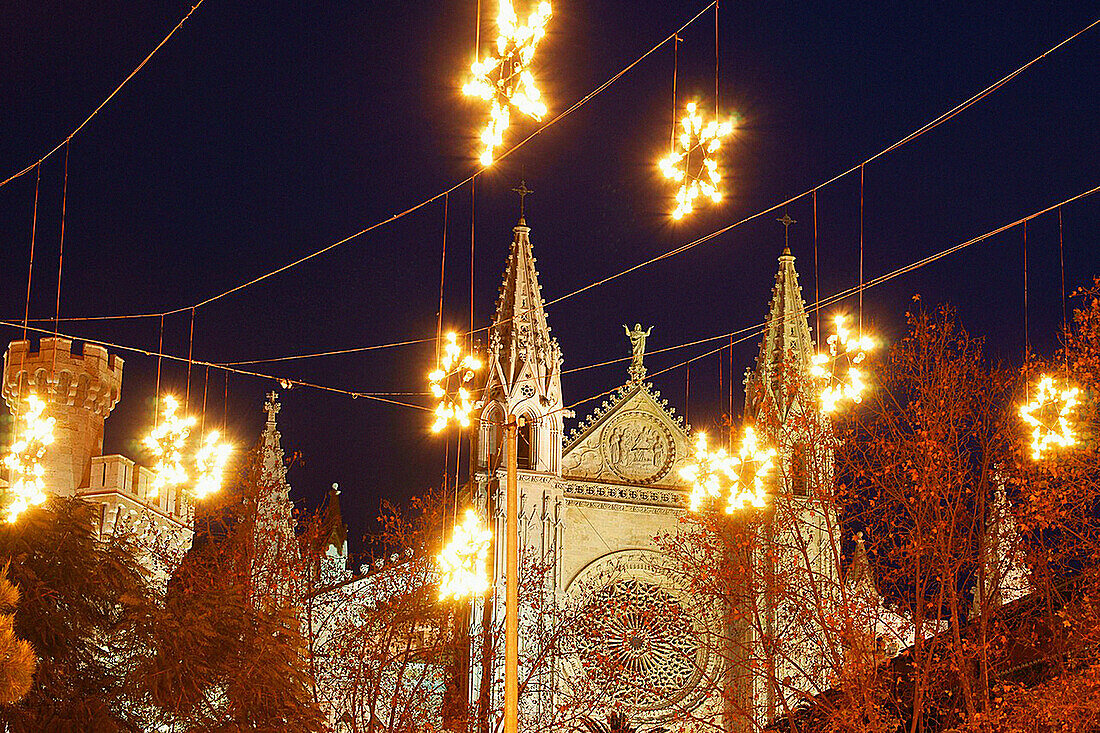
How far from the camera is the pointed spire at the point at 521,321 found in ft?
127

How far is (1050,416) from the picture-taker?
1798cm

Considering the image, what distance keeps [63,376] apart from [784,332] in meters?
19.7

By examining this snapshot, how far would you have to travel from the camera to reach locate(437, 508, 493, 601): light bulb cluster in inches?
1155

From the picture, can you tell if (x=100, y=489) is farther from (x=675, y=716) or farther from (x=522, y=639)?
(x=675, y=716)

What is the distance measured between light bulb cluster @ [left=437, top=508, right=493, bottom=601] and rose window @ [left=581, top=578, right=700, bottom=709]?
3.41m

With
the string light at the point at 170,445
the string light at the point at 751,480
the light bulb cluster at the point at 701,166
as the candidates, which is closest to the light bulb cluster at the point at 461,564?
the string light at the point at 751,480

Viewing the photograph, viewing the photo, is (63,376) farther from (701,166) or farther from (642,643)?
(701,166)

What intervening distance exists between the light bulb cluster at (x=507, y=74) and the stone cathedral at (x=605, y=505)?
22535 millimetres

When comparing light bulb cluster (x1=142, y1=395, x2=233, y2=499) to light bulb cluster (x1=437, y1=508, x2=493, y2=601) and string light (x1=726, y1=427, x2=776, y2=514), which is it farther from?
string light (x1=726, y1=427, x2=776, y2=514)

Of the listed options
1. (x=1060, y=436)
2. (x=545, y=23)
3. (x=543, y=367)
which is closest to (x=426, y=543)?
(x=543, y=367)

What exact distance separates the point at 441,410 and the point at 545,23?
1331 cm

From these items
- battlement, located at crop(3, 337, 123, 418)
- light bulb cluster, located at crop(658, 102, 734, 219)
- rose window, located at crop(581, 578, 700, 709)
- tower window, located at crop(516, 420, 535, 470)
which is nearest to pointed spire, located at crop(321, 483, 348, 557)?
tower window, located at crop(516, 420, 535, 470)

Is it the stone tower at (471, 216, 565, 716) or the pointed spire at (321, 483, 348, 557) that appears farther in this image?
the pointed spire at (321, 483, 348, 557)

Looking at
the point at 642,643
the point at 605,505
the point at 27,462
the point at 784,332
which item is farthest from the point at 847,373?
the point at 784,332
